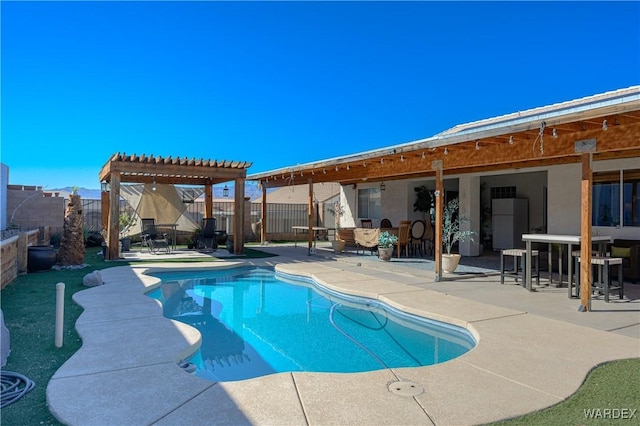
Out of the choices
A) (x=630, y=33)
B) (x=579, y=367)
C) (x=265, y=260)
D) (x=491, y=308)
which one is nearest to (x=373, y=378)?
(x=579, y=367)

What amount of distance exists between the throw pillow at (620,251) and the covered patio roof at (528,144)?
1901 millimetres

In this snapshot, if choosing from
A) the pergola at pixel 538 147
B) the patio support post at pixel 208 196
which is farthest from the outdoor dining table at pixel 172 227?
the pergola at pixel 538 147

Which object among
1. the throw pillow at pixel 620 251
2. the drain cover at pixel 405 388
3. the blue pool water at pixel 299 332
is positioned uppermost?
the throw pillow at pixel 620 251

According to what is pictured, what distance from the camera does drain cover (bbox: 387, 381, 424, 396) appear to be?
10.6 feet

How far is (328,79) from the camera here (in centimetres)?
2086

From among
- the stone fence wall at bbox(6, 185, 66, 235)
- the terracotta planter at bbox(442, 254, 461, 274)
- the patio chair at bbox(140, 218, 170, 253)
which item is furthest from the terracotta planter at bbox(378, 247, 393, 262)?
the stone fence wall at bbox(6, 185, 66, 235)

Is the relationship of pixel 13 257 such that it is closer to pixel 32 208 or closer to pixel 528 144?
pixel 32 208

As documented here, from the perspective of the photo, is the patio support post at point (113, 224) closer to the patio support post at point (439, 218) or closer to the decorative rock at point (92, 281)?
the decorative rock at point (92, 281)

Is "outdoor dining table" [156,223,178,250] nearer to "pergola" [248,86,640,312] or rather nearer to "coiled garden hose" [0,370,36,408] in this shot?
"pergola" [248,86,640,312]

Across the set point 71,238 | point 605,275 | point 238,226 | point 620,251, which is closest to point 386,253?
point 238,226

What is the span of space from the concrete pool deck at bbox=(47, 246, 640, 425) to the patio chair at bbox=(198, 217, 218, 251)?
8545mm

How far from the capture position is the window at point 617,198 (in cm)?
848

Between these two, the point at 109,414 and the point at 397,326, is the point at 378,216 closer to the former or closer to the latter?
the point at 397,326

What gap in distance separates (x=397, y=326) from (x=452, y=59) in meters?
15.3
